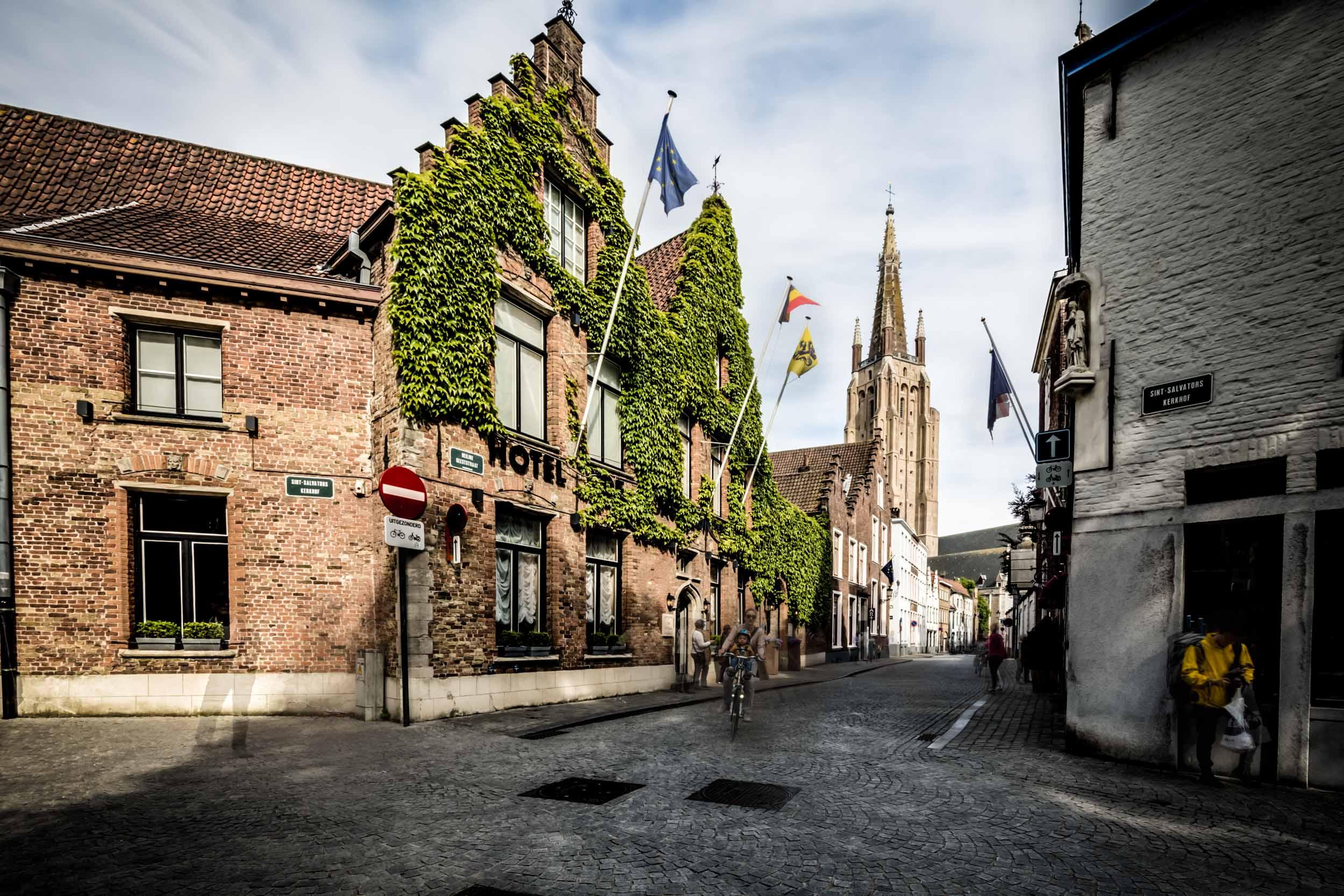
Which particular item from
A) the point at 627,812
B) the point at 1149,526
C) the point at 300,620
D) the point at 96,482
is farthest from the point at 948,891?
the point at 96,482

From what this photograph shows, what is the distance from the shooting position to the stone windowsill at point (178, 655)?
34.0ft

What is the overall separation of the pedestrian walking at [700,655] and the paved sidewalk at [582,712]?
0.38 meters

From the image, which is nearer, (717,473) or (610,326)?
(610,326)

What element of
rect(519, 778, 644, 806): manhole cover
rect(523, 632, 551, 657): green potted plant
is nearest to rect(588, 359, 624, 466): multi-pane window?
rect(523, 632, 551, 657): green potted plant

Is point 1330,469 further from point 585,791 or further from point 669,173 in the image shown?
point 669,173

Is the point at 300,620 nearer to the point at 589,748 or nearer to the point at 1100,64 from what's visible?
the point at 589,748

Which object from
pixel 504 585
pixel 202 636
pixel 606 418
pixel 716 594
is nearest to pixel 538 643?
pixel 504 585

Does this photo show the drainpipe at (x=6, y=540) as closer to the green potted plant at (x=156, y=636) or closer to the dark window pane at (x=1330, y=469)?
the green potted plant at (x=156, y=636)

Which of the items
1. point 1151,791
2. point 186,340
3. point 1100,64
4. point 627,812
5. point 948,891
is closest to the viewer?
point 948,891

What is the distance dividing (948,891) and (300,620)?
987 cm

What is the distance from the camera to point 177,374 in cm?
1119

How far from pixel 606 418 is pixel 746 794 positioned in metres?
10.8

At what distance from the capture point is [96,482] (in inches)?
412

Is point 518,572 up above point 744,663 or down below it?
above
